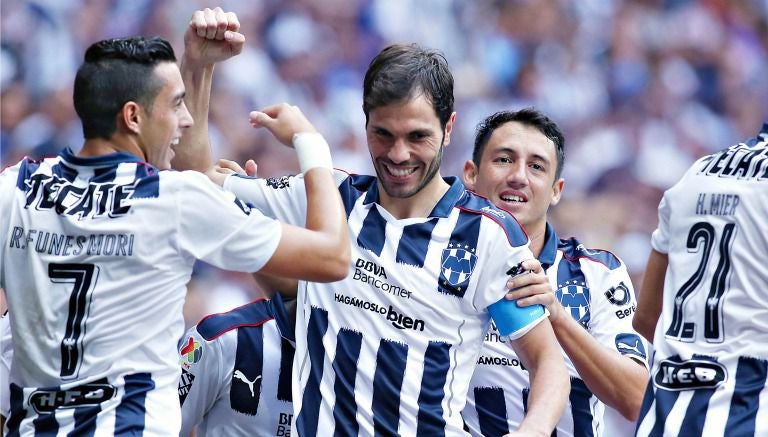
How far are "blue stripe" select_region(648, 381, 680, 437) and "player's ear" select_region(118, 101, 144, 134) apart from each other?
6.41 ft

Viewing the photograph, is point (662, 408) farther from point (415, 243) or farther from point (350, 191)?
point (350, 191)

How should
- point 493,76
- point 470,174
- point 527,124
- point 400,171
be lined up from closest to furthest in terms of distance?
point 400,171
point 527,124
point 470,174
point 493,76

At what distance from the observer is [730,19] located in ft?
33.9

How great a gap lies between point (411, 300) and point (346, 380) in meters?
0.36

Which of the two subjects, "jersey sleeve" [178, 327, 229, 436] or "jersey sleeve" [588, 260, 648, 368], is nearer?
"jersey sleeve" [178, 327, 229, 436]

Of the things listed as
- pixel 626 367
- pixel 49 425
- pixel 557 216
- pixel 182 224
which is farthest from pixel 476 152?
pixel 557 216

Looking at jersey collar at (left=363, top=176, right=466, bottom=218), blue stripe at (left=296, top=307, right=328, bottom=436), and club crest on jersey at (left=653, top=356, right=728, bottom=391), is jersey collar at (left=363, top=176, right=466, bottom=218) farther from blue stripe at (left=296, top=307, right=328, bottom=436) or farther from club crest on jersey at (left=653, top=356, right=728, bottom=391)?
club crest on jersey at (left=653, top=356, right=728, bottom=391)

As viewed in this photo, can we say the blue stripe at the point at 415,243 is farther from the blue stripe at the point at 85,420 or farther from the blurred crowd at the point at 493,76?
the blurred crowd at the point at 493,76

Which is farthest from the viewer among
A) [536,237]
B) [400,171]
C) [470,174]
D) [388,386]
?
[470,174]

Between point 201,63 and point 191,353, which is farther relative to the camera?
point 191,353

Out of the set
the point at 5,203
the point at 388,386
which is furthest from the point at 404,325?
the point at 5,203

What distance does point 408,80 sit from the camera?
13.2ft

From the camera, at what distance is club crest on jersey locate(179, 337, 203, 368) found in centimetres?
460

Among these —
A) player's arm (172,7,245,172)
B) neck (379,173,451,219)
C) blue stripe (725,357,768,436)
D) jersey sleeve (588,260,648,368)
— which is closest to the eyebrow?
jersey sleeve (588,260,648,368)
